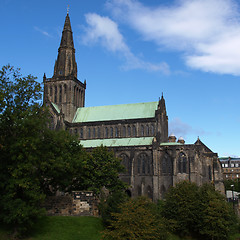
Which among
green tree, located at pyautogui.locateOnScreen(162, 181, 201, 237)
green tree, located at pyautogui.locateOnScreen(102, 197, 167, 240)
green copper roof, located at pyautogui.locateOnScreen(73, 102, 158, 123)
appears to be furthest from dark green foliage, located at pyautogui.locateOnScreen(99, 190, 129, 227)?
green copper roof, located at pyautogui.locateOnScreen(73, 102, 158, 123)

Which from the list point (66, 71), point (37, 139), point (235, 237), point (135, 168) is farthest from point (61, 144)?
point (66, 71)

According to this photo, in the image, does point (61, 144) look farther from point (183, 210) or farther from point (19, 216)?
point (183, 210)

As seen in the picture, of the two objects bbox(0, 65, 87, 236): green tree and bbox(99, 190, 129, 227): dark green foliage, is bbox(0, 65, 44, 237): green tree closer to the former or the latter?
bbox(0, 65, 87, 236): green tree

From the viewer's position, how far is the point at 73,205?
32281 millimetres

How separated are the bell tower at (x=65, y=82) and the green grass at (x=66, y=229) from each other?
5253 cm

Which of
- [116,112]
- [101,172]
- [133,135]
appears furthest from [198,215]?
[116,112]

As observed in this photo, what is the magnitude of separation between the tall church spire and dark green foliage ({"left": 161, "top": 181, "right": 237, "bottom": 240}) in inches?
1989

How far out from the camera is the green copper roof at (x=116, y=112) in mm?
79438

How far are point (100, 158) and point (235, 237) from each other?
1997 cm

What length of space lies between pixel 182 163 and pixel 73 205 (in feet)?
135

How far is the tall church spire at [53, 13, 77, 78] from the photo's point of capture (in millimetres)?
83438

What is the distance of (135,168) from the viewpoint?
71.2 meters

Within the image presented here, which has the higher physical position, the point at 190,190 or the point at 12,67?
the point at 12,67

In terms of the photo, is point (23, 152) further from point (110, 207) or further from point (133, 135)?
point (133, 135)
